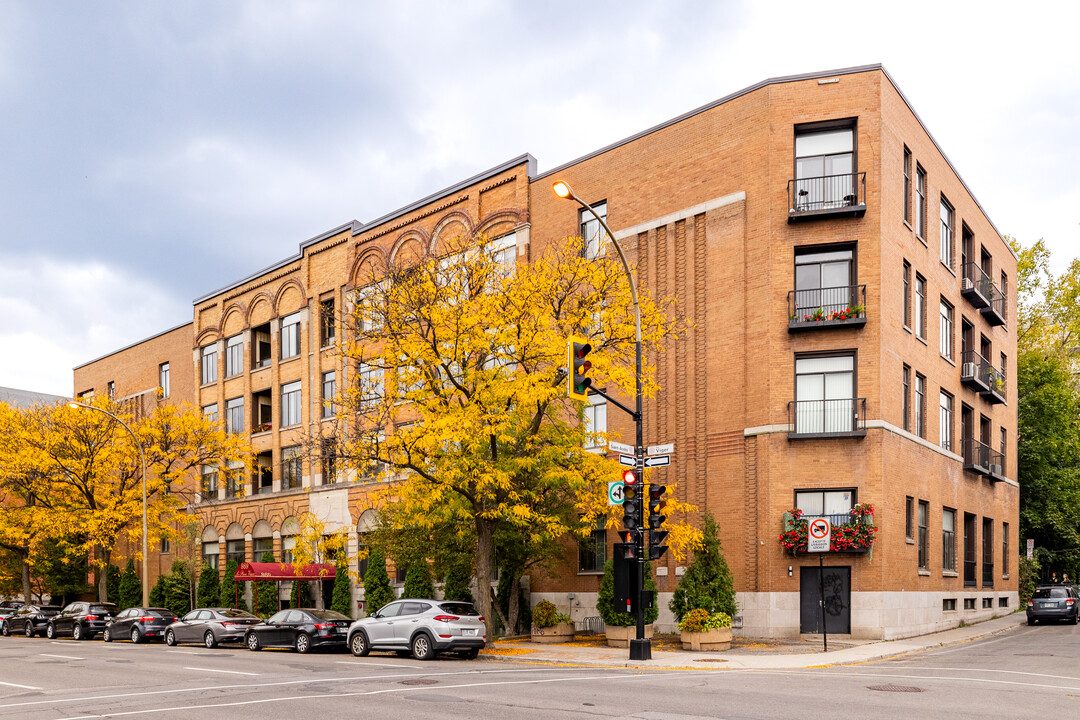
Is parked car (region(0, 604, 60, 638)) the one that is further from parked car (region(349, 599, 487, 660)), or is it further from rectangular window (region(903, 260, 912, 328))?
rectangular window (region(903, 260, 912, 328))

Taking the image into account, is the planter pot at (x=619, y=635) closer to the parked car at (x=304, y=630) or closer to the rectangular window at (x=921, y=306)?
the parked car at (x=304, y=630)

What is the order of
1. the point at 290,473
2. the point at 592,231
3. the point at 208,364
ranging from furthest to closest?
the point at 208,364
the point at 290,473
the point at 592,231

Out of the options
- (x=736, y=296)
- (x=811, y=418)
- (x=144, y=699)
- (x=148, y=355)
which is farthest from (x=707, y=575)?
(x=148, y=355)

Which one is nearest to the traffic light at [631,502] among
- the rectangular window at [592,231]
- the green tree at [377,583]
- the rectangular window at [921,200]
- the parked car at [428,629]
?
the parked car at [428,629]

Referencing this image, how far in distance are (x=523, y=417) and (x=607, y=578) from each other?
20.4 ft

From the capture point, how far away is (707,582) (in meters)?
27.4

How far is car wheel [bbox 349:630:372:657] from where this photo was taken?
83.0ft

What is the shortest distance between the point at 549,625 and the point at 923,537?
41.5 ft

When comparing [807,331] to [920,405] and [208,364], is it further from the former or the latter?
[208,364]

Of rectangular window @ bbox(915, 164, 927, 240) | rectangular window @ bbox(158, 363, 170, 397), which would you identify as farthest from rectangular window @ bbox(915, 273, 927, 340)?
rectangular window @ bbox(158, 363, 170, 397)

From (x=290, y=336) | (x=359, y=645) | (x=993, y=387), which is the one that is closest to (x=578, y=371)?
(x=359, y=645)

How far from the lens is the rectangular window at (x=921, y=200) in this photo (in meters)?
32.6

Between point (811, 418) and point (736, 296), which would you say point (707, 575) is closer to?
point (811, 418)

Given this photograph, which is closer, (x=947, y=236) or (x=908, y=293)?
(x=908, y=293)
